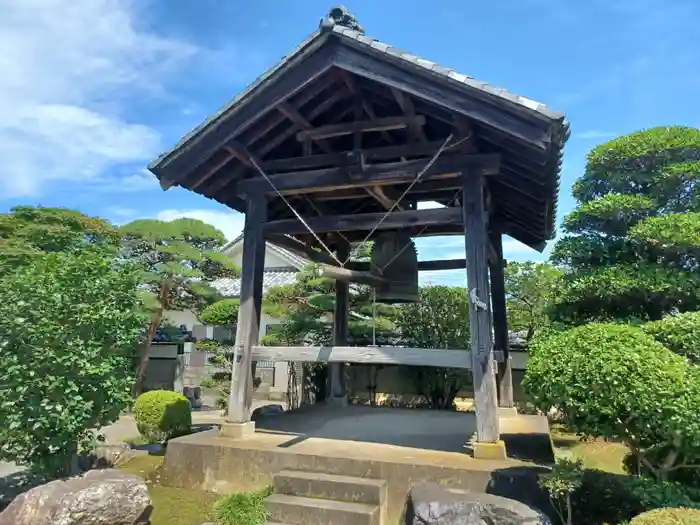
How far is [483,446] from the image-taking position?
5855mm

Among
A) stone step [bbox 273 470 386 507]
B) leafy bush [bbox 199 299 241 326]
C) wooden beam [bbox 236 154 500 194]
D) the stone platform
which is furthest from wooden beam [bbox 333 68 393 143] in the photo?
leafy bush [bbox 199 299 241 326]

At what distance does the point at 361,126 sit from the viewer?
7.09 m

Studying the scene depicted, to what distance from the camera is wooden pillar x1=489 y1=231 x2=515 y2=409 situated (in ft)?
31.1

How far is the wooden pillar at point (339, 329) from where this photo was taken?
10719 millimetres

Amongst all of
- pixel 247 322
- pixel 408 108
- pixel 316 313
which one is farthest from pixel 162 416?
pixel 408 108

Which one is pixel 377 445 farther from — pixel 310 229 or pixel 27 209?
pixel 27 209

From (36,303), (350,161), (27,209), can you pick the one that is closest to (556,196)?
(350,161)

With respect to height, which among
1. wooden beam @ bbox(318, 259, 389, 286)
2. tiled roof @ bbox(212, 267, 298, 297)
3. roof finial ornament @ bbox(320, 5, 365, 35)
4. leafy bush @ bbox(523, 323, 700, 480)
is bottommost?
leafy bush @ bbox(523, 323, 700, 480)

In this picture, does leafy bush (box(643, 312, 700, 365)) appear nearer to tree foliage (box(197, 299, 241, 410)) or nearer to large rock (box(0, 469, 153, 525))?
large rock (box(0, 469, 153, 525))

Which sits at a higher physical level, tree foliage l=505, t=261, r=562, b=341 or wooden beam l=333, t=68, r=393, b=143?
wooden beam l=333, t=68, r=393, b=143

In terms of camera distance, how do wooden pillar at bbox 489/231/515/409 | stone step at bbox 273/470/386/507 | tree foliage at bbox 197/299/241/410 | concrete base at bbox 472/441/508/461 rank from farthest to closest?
tree foliage at bbox 197/299/241/410 < wooden pillar at bbox 489/231/515/409 < concrete base at bbox 472/441/508/461 < stone step at bbox 273/470/386/507

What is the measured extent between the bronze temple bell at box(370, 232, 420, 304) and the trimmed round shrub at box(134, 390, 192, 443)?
4.66 m

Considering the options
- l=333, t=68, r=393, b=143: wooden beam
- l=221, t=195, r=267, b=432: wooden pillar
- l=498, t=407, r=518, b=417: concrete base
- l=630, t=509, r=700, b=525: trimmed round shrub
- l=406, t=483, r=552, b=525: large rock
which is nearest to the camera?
l=630, t=509, r=700, b=525: trimmed round shrub

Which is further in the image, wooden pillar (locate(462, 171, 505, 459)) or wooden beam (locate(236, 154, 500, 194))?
wooden beam (locate(236, 154, 500, 194))
